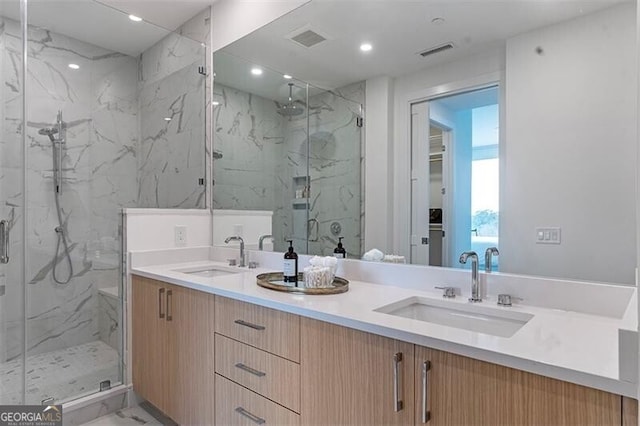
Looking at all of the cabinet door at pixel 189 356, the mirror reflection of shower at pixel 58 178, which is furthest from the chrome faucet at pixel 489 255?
the mirror reflection of shower at pixel 58 178

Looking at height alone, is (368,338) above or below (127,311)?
above

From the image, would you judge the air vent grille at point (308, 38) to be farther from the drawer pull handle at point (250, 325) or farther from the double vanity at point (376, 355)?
the drawer pull handle at point (250, 325)

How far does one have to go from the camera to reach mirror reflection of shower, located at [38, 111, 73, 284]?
2.70 metres

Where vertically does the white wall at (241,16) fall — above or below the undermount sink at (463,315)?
above

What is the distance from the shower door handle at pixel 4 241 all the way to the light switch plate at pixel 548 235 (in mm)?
2732

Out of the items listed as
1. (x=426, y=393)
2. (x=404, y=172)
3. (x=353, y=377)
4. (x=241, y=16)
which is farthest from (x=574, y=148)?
(x=241, y=16)

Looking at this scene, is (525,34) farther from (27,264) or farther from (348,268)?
(27,264)

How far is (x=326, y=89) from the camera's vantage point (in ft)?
6.79

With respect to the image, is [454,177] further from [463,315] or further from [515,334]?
[515,334]

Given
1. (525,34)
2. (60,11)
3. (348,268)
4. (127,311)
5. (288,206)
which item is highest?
(60,11)

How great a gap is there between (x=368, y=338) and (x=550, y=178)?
864 mm

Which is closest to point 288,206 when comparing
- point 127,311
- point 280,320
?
point 280,320

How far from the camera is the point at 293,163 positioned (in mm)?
2312

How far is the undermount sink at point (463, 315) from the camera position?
1.23m
